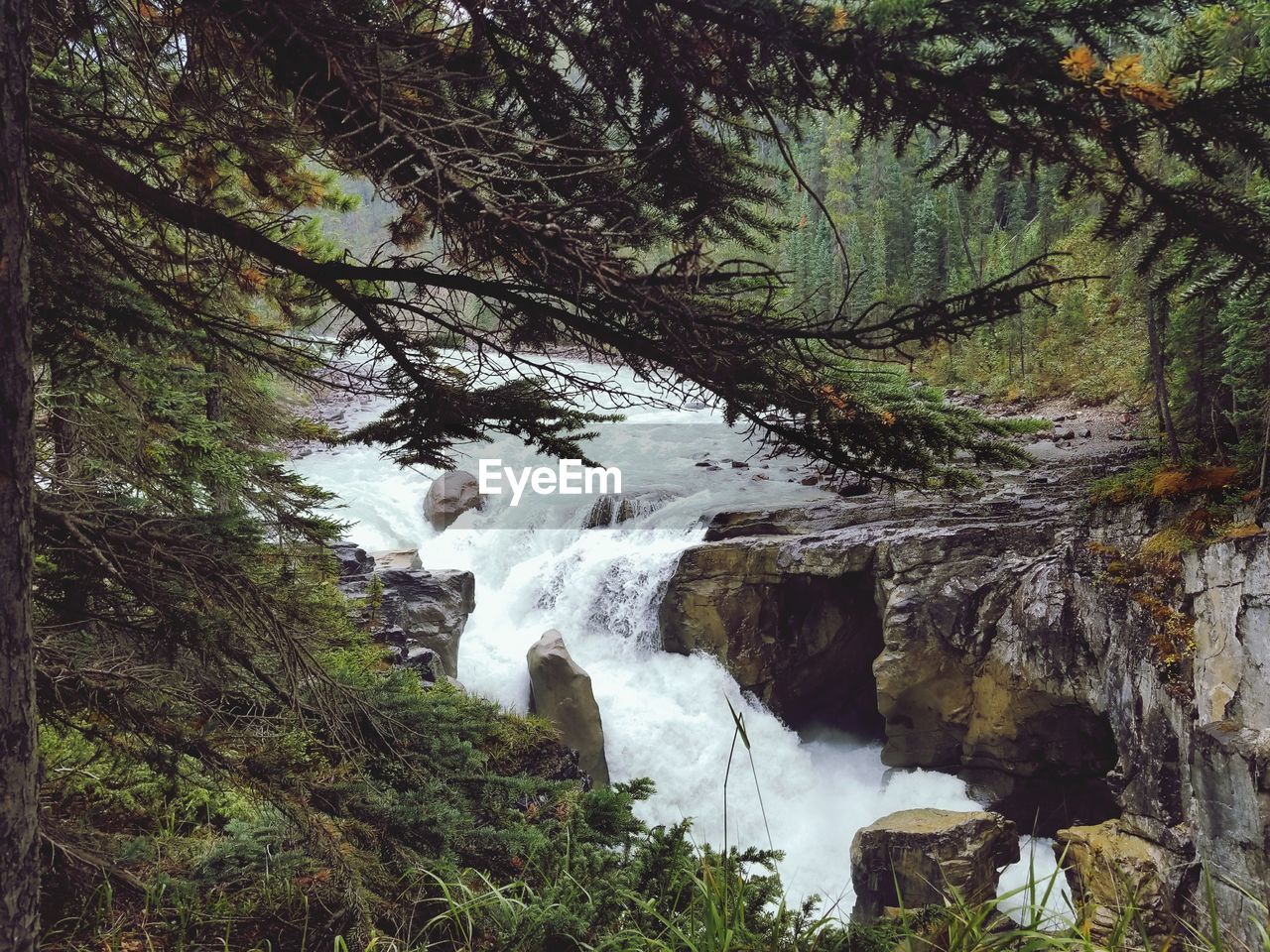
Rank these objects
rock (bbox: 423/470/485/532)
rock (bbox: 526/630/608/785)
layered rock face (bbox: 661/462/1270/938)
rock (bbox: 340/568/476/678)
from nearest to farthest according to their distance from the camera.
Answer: layered rock face (bbox: 661/462/1270/938) → rock (bbox: 526/630/608/785) → rock (bbox: 340/568/476/678) → rock (bbox: 423/470/485/532)

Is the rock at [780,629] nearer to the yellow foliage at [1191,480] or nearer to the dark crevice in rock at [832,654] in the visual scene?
the dark crevice in rock at [832,654]

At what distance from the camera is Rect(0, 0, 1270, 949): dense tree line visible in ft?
6.44

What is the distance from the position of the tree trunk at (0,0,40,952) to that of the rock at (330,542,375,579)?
904 cm

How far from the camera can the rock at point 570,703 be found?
391 inches

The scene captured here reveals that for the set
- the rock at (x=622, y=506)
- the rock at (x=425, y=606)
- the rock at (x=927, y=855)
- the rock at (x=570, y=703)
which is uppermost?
the rock at (x=622, y=506)

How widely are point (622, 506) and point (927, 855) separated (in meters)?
7.63

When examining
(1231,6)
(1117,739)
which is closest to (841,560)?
(1117,739)

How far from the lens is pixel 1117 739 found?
8.25 m

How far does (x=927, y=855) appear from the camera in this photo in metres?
7.98

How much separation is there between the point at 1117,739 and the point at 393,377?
8.76 meters

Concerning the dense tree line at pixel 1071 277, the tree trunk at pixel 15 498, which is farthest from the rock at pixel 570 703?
the tree trunk at pixel 15 498

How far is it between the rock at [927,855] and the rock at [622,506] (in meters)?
6.75

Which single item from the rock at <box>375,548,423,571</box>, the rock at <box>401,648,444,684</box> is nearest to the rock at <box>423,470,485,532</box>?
the rock at <box>375,548,423,571</box>

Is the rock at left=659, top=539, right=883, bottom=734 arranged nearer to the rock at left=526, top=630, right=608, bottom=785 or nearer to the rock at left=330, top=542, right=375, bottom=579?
the rock at left=526, top=630, right=608, bottom=785
